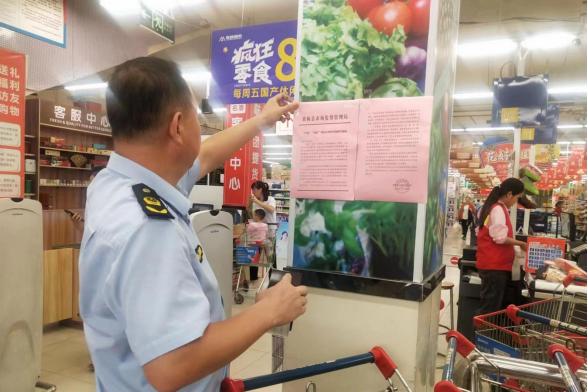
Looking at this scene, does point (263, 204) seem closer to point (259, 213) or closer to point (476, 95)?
point (259, 213)

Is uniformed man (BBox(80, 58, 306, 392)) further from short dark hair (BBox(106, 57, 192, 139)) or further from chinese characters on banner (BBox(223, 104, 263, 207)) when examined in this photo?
chinese characters on banner (BBox(223, 104, 263, 207))

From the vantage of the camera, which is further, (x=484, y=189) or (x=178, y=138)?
(x=484, y=189)

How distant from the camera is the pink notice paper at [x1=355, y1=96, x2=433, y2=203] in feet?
4.91

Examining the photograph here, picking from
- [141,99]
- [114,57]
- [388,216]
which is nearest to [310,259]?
[388,216]

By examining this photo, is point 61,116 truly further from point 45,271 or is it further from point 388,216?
point 388,216

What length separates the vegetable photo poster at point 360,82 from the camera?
5.02ft

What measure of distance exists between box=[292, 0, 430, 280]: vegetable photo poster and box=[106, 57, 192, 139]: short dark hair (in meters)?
0.80

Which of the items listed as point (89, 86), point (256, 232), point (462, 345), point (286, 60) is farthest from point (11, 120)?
point (89, 86)

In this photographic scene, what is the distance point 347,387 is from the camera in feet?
5.40

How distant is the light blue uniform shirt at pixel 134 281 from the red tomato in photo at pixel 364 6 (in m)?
1.03

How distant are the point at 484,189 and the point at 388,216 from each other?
15613 millimetres

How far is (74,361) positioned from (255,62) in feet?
10.8

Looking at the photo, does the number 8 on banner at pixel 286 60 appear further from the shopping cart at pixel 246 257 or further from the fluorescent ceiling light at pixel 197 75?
the fluorescent ceiling light at pixel 197 75

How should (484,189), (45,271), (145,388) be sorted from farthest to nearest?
(484,189) → (45,271) → (145,388)
